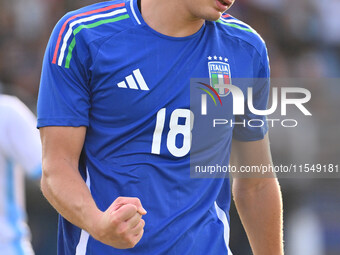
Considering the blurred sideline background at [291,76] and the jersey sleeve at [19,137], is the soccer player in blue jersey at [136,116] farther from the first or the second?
the blurred sideline background at [291,76]

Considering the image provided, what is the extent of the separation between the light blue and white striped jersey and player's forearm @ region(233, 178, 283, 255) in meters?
1.92

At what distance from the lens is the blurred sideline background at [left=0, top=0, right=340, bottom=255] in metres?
8.12

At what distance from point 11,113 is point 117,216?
103 inches

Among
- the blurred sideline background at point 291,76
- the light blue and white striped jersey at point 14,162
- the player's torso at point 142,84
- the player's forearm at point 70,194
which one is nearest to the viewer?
the player's forearm at point 70,194

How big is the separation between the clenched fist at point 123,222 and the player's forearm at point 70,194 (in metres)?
0.10

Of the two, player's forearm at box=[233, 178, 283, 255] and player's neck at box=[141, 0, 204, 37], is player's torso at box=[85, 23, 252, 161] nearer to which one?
player's neck at box=[141, 0, 204, 37]

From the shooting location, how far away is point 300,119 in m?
8.52

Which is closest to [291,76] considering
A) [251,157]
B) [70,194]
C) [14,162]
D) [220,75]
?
[14,162]

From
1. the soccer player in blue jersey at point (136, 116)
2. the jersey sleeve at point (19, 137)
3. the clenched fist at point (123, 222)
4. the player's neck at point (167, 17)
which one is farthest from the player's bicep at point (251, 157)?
the jersey sleeve at point (19, 137)

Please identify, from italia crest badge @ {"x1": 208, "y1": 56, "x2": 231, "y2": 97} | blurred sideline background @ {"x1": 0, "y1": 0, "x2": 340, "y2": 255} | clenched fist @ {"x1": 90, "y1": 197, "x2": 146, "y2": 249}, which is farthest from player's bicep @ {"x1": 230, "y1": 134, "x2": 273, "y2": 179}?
blurred sideline background @ {"x1": 0, "y1": 0, "x2": 340, "y2": 255}

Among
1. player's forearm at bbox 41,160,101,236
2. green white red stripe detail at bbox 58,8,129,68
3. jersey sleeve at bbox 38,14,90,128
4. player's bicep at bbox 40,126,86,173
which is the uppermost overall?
green white red stripe detail at bbox 58,8,129,68

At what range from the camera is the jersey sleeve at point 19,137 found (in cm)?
480

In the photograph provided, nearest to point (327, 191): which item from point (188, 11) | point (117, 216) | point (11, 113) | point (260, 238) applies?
point (11, 113)

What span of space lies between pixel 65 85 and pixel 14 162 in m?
2.25
